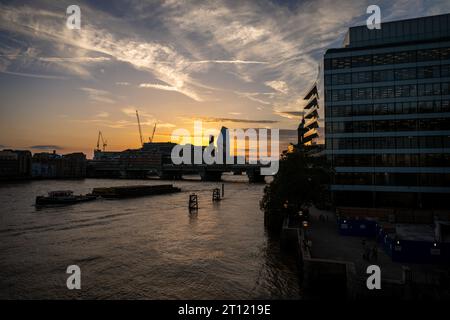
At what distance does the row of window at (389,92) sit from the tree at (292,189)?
773 inches

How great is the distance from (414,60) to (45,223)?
235ft

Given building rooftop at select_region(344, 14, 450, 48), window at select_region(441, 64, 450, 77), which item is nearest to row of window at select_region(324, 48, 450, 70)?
window at select_region(441, 64, 450, 77)

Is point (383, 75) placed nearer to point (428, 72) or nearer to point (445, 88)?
point (428, 72)

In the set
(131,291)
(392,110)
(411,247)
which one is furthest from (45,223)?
(392,110)

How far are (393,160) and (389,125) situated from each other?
6.53 metres

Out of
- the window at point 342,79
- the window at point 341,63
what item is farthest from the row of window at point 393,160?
the window at point 341,63

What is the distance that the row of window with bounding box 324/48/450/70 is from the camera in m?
56.3

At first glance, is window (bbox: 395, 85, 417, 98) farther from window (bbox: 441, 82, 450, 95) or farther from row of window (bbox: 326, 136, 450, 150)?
row of window (bbox: 326, 136, 450, 150)

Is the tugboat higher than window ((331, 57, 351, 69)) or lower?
lower

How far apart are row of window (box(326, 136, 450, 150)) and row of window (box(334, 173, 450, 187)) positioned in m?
5.09

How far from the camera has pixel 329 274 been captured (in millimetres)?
24656
